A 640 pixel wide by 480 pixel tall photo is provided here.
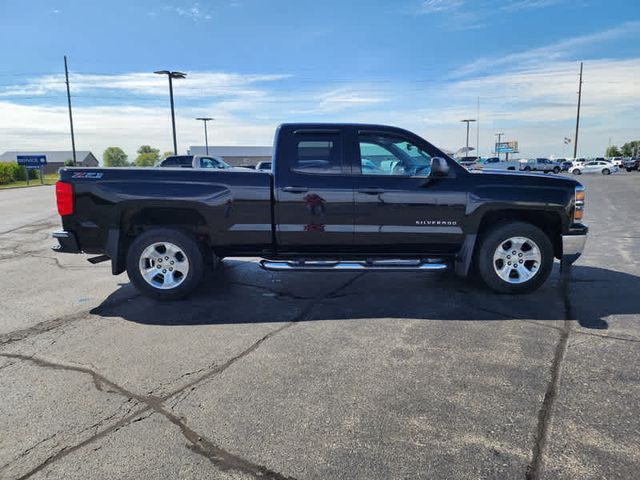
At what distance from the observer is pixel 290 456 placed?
2463 mm

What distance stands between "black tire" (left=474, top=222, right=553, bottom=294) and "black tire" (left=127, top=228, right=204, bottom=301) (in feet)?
10.8

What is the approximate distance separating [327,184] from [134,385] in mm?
2833

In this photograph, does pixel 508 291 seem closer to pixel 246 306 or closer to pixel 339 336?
pixel 339 336

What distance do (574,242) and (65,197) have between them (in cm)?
585

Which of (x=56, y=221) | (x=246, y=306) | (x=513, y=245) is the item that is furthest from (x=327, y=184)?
(x=56, y=221)

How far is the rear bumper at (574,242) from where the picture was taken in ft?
17.2

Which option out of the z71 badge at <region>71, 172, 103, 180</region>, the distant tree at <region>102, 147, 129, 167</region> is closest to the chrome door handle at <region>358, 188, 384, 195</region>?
the z71 badge at <region>71, 172, 103, 180</region>

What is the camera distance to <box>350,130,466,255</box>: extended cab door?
5.06 m

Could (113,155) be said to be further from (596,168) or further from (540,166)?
(596,168)

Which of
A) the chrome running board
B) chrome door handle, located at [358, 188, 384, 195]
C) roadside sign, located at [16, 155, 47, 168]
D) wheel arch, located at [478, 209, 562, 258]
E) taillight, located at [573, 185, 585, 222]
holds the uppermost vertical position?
roadside sign, located at [16, 155, 47, 168]

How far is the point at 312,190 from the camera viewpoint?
5.02 metres

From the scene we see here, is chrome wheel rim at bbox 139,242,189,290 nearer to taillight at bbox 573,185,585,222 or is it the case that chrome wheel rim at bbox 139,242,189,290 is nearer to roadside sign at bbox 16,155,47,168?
taillight at bbox 573,185,585,222

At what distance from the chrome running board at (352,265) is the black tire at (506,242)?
1.59 ft

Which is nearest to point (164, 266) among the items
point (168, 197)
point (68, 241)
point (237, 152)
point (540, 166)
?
point (168, 197)
